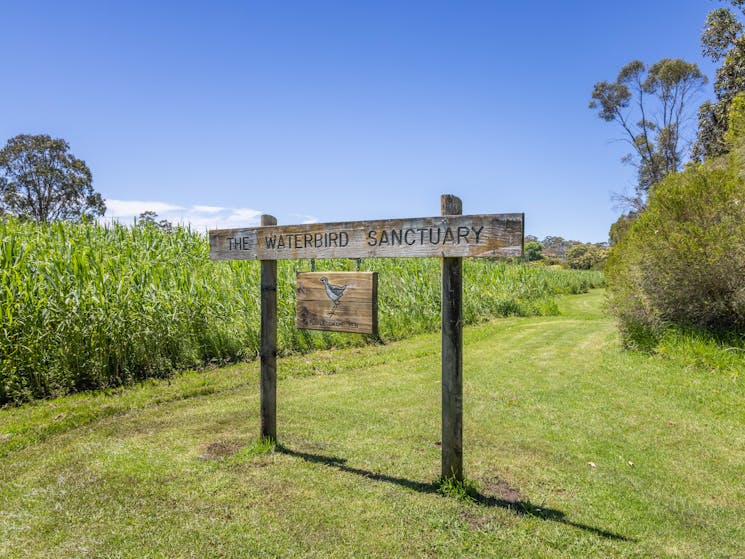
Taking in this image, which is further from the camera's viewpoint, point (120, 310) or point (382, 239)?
point (120, 310)

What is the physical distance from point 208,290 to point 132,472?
5224mm

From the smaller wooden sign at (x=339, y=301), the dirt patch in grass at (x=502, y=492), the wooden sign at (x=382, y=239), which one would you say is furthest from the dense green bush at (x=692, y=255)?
the smaller wooden sign at (x=339, y=301)

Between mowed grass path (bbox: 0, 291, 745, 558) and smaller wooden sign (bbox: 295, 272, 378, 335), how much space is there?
1.24 m

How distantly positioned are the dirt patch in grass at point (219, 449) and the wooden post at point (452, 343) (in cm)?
214

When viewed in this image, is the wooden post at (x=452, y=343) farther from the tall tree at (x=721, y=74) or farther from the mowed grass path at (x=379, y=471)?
the tall tree at (x=721, y=74)

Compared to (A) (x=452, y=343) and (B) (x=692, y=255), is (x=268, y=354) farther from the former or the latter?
(B) (x=692, y=255)

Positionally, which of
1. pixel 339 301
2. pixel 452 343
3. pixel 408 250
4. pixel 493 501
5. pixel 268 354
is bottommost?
pixel 493 501

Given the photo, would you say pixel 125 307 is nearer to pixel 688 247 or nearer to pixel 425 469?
pixel 425 469

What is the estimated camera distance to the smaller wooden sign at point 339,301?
13.5ft

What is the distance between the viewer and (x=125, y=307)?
7414mm

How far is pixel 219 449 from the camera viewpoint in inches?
184

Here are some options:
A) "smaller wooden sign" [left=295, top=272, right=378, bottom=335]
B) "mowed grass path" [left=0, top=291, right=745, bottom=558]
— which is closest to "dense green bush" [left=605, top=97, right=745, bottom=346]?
"mowed grass path" [left=0, top=291, right=745, bottom=558]

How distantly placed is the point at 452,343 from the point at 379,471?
1394mm

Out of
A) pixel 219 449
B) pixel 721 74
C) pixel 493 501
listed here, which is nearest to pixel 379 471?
pixel 493 501
